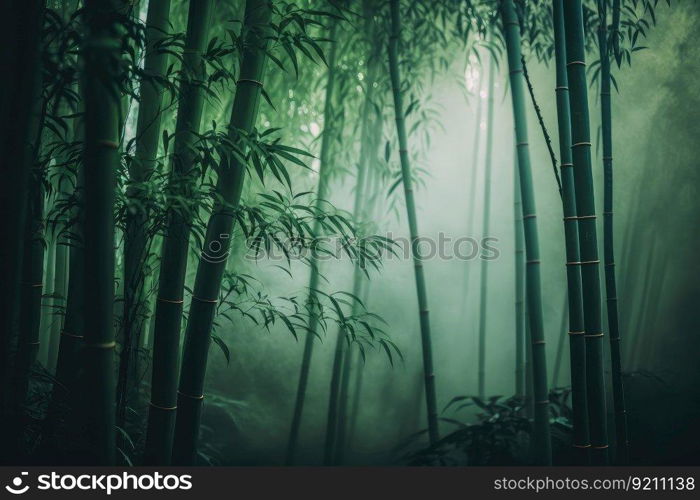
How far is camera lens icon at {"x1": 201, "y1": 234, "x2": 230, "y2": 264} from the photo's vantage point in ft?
5.27

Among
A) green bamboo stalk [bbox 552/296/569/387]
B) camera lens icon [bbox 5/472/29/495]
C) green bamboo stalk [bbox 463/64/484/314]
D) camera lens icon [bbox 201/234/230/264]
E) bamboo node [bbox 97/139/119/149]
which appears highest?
green bamboo stalk [bbox 463/64/484/314]

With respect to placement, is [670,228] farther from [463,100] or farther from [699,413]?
[463,100]

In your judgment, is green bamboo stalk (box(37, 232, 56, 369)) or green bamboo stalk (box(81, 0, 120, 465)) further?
green bamboo stalk (box(37, 232, 56, 369))

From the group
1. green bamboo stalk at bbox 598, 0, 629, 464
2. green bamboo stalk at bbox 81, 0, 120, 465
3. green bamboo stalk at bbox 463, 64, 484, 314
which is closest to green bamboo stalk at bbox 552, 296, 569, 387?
green bamboo stalk at bbox 463, 64, 484, 314

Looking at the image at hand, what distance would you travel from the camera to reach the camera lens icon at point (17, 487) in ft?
4.48

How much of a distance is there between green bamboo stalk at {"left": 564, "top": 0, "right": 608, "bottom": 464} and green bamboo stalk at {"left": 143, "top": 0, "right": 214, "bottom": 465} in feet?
→ 3.91

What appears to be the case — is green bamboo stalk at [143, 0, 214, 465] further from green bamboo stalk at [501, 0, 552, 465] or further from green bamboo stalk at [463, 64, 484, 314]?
green bamboo stalk at [463, 64, 484, 314]

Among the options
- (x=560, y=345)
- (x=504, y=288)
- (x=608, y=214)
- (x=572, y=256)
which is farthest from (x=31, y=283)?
(x=504, y=288)

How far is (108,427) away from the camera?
1.33 meters

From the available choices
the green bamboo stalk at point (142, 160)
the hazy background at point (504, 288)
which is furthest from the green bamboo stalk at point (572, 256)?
the hazy background at point (504, 288)

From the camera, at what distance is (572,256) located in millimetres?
1803

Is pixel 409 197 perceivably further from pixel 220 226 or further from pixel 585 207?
pixel 220 226

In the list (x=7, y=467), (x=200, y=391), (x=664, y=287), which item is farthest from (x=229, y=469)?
(x=664, y=287)

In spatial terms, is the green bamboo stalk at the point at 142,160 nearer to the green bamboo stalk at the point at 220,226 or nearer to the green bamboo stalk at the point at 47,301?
the green bamboo stalk at the point at 220,226
